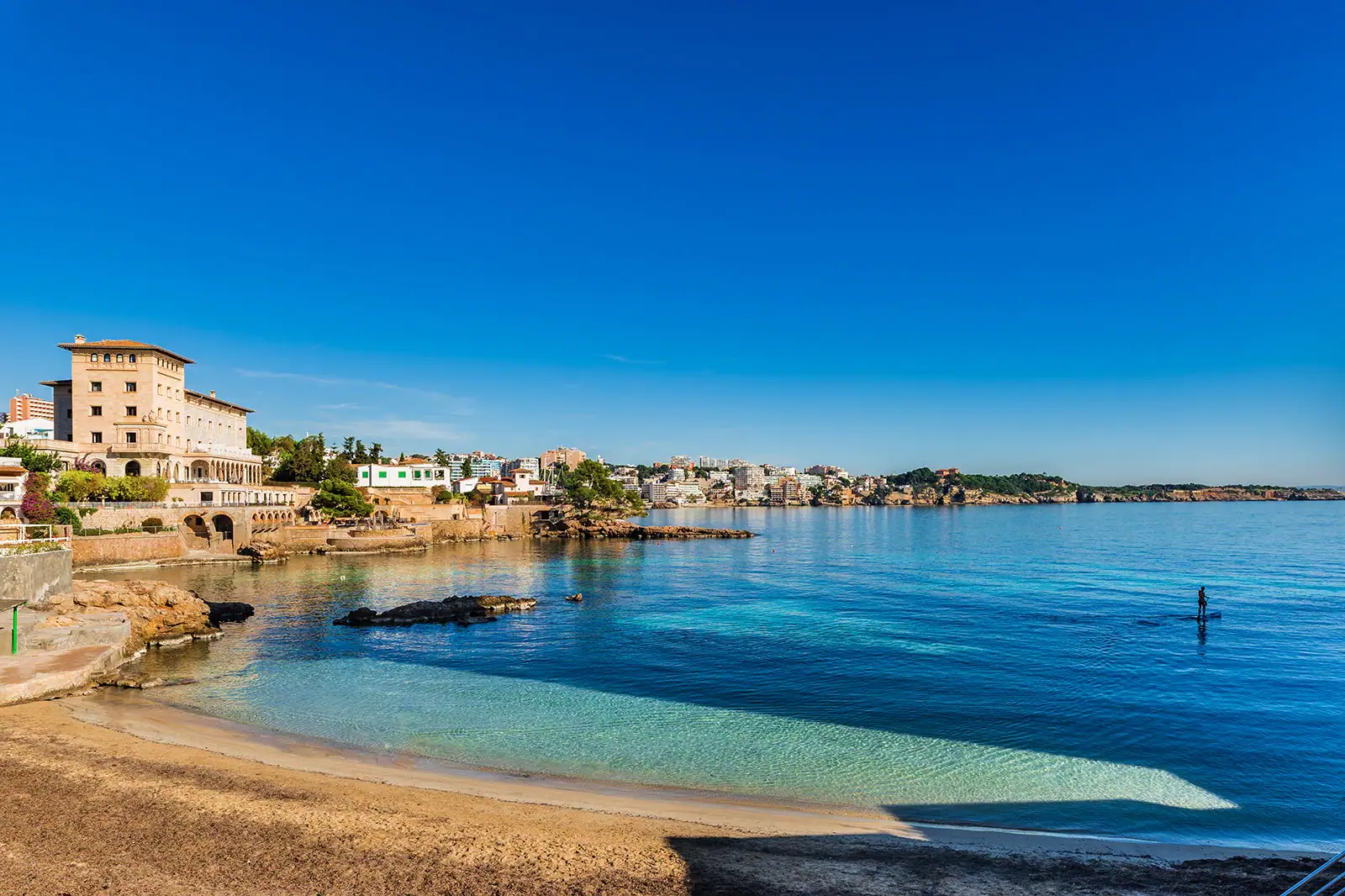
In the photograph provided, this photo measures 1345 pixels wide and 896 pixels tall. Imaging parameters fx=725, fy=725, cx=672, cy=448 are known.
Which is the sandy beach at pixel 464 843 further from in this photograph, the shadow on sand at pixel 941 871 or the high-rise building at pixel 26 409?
the high-rise building at pixel 26 409

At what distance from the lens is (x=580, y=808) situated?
42.9 feet

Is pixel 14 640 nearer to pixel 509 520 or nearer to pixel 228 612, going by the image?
pixel 228 612

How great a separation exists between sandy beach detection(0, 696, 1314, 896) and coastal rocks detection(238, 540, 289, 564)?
44515 mm

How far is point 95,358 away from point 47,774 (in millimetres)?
69291

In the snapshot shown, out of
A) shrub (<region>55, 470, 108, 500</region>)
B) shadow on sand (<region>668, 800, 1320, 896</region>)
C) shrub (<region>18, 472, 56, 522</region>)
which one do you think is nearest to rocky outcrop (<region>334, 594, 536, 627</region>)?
shrub (<region>18, 472, 56, 522</region>)

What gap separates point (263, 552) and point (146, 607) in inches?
1169

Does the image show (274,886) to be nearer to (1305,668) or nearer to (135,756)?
(135,756)

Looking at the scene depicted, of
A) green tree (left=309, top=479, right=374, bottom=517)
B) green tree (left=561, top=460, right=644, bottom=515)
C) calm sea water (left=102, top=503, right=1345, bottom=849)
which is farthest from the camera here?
green tree (left=561, top=460, right=644, bottom=515)

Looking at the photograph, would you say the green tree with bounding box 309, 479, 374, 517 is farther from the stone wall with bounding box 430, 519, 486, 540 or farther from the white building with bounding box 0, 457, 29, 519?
the white building with bounding box 0, 457, 29, 519

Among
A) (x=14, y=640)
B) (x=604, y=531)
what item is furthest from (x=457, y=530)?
(x=14, y=640)

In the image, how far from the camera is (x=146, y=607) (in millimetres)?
28938

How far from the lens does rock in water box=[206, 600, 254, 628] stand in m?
32.7

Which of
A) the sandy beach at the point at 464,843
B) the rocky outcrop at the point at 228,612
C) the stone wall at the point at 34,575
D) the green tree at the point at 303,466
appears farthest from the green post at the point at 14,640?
the green tree at the point at 303,466

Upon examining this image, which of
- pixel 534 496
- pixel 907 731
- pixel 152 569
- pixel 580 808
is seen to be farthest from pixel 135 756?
pixel 534 496
